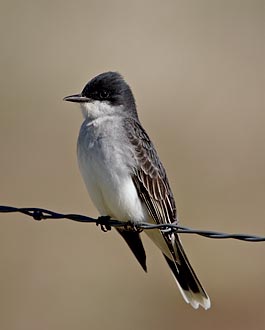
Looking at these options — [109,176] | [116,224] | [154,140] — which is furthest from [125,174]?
[154,140]

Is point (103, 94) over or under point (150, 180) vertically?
over

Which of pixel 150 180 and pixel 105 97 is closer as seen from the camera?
pixel 150 180

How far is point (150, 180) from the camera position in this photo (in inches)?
269

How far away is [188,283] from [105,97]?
141cm

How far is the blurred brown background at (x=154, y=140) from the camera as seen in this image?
→ 9867mm

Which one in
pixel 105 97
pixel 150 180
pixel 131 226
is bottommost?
pixel 131 226

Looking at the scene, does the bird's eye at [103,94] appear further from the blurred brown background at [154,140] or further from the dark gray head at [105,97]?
the blurred brown background at [154,140]

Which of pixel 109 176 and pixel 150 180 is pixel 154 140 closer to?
pixel 150 180

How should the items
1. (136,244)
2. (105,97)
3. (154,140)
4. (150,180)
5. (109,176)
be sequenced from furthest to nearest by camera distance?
(154,140)
(105,97)
(136,244)
(150,180)
(109,176)

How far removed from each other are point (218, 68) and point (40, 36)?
2764mm

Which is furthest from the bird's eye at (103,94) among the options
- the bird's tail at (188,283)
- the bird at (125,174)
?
the bird's tail at (188,283)

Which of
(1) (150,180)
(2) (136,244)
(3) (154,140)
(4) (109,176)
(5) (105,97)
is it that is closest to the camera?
(4) (109,176)

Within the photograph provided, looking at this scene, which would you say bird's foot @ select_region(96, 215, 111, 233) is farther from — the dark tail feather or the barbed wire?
the dark tail feather

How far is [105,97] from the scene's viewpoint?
23.9 ft
